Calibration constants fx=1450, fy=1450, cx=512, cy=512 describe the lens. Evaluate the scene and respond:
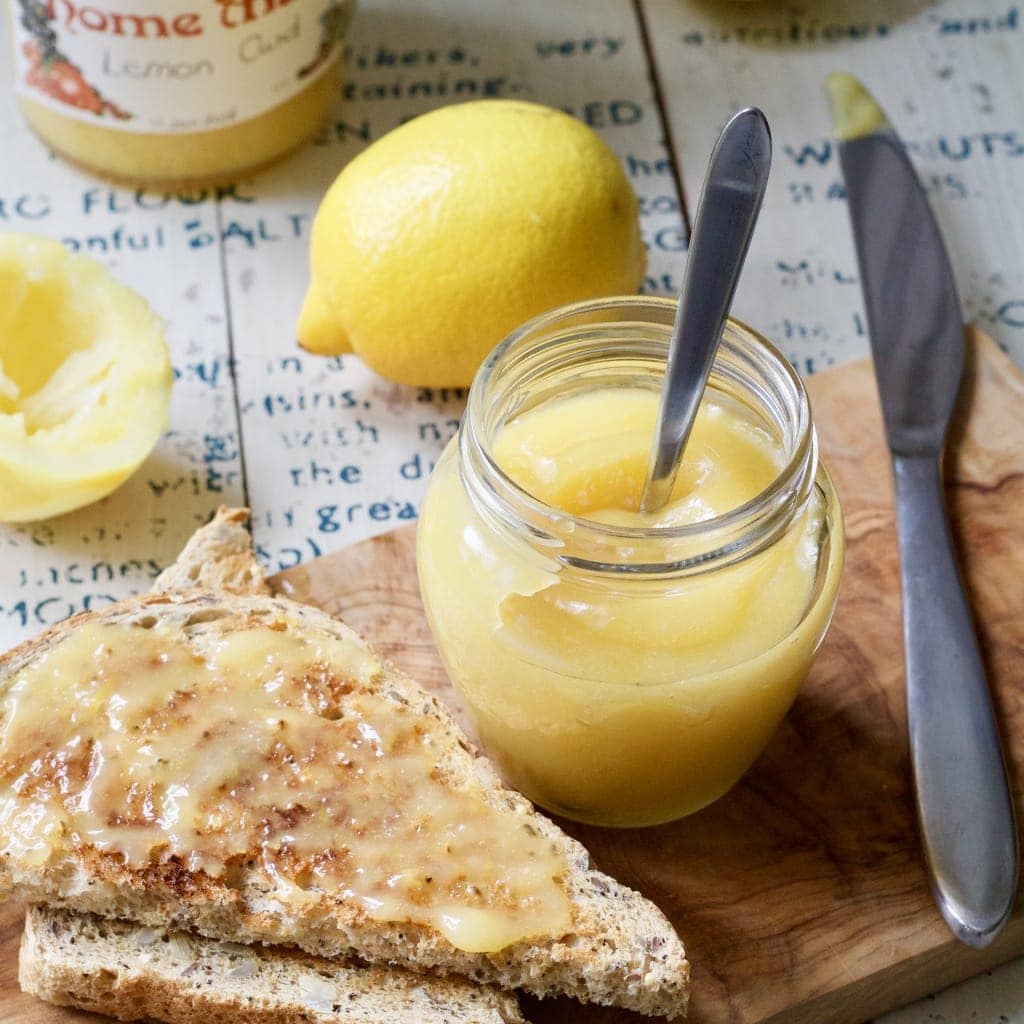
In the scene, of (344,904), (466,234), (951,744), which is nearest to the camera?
(344,904)

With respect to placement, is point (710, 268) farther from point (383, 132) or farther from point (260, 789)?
point (383, 132)

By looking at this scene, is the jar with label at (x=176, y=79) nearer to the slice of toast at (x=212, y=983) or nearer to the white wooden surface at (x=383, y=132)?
the white wooden surface at (x=383, y=132)

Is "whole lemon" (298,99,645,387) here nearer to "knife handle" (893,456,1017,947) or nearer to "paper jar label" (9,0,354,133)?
"paper jar label" (9,0,354,133)

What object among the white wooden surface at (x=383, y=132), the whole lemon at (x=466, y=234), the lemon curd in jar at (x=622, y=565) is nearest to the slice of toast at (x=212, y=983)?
the lemon curd in jar at (x=622, y=565)

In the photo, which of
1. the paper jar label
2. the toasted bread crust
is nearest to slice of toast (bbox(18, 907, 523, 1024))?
the toasted bread crust

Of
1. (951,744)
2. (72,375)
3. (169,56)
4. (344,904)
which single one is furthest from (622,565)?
(169,56)
